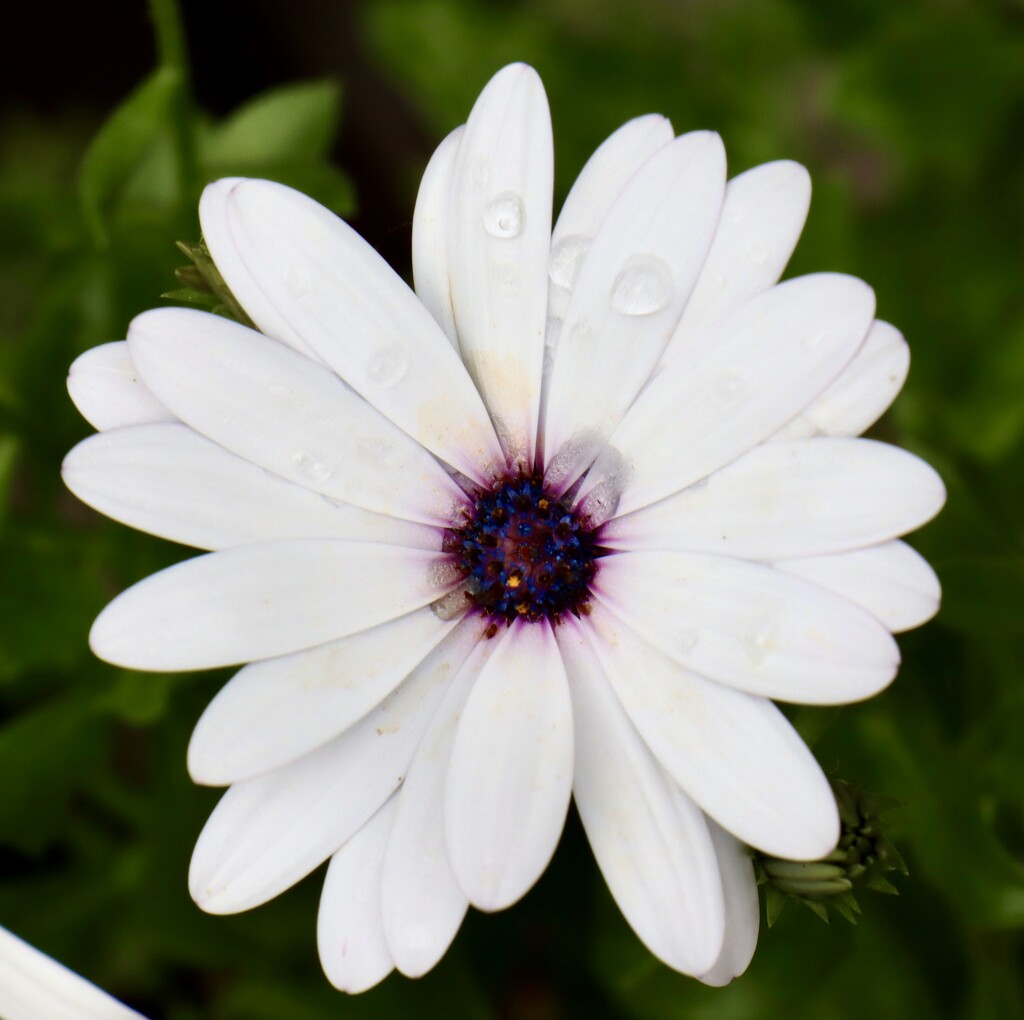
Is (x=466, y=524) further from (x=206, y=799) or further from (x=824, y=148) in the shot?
(x=824, y=148)

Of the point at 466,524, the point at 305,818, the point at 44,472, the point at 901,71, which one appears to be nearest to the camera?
the point at 305,818

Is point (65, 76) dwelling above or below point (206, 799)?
above

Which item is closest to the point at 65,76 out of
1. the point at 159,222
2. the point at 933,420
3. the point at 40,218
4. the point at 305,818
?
the point at 40,218

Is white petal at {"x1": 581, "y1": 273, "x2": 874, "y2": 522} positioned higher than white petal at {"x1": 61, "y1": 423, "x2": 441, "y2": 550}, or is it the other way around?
white petal at {"x1": 581, "y1": 273, "x2": 874, "y2": 522}

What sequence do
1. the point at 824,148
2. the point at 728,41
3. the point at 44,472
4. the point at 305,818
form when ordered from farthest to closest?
the point at 824,148 < the point at 728,41 < the point at 44,472 < the point at 305,818

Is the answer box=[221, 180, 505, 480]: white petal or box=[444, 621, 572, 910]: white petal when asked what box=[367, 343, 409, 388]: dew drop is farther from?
box=[444, 621, 572, 910]: white petal

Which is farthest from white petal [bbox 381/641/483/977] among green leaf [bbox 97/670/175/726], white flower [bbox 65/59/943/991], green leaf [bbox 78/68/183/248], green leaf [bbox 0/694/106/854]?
green leaf [bbox 78/68/183/248]

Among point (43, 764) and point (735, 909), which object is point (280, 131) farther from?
point (735, 909)
